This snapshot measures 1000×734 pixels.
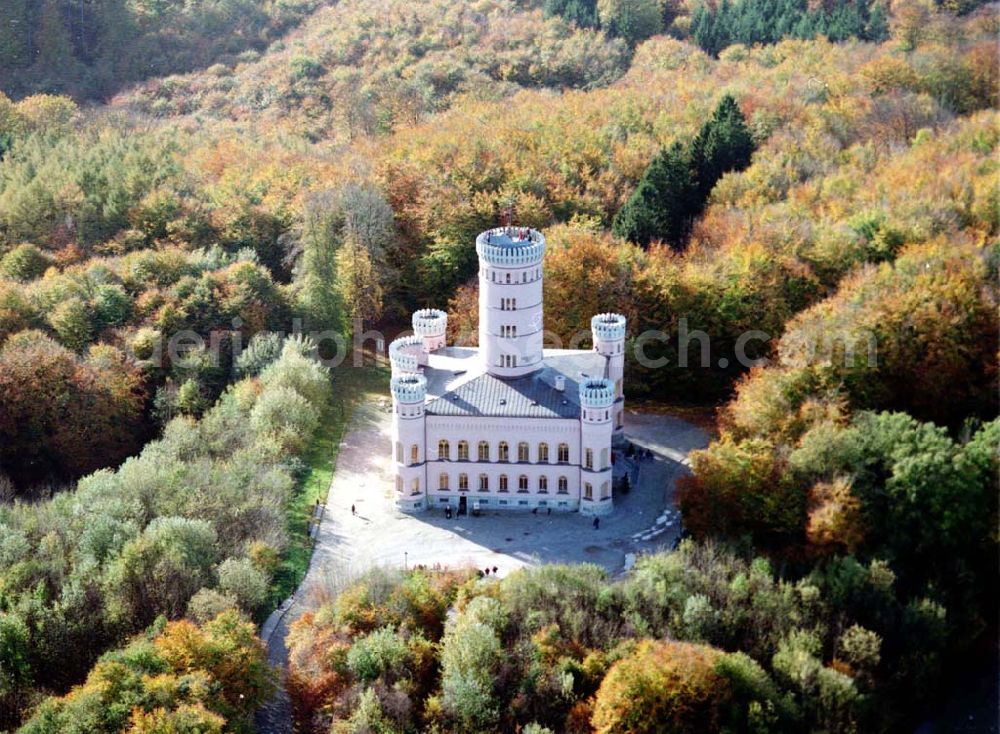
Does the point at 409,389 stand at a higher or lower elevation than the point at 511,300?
lower

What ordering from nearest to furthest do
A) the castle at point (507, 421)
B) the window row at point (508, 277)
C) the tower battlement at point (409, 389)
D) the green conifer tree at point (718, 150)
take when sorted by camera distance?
the tower battlement at point (409, 389) → the castle at point (507, 421) → the window row at point (508, 277) → the green conifer tree at point (718, 150)

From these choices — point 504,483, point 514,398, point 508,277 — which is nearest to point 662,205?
point 508,277

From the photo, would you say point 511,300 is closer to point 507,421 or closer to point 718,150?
point 507,421

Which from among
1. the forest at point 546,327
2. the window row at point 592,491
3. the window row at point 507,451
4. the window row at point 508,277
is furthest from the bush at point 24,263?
the window row at point 592,491

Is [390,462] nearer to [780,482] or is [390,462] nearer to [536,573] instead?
[536,573]

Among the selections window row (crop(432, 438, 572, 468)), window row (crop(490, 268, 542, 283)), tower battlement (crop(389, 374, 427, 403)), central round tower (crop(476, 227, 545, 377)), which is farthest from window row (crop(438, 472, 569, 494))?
window row (crop(490, 268, 542, 283))

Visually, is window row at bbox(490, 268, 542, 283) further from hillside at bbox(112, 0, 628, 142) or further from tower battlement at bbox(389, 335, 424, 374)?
hillside at bbox(112, 0, 628, 142)

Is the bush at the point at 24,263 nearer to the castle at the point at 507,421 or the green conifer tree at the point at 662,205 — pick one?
the castle at the point at 507,421
